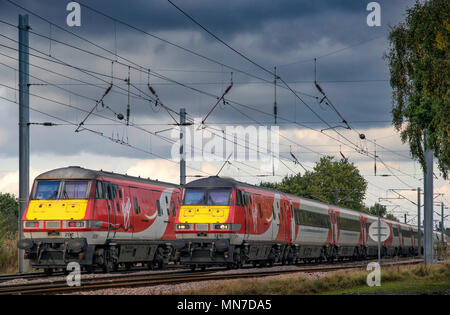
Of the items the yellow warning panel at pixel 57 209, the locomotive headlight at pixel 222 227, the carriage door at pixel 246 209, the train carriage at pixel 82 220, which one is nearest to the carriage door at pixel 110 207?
the train carriage at pixel 82 220

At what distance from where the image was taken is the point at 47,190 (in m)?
29.4

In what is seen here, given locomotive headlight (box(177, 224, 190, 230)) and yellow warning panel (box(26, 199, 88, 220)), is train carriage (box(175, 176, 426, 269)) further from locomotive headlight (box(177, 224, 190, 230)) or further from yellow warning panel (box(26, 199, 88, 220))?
yellow warning panel (box(26, 199, 88, 220))

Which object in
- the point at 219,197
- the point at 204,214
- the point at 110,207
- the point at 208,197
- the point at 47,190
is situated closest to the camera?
the point at 47,190

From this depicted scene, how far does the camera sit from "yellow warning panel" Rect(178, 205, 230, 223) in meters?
32.4

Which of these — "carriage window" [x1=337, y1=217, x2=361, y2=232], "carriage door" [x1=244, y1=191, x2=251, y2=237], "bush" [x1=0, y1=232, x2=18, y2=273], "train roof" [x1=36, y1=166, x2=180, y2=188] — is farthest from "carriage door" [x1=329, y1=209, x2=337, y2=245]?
"train roof" [x1=36, y1=166, x2=180, y2=188]

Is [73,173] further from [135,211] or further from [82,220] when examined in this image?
[135,211]

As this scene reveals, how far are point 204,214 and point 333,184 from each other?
9417 centimetres

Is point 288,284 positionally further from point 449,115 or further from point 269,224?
point 269,224

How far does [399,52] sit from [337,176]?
96.9 metres

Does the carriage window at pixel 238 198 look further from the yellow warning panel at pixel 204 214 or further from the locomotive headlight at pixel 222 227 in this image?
the locomotive headlight at pixel 222 227

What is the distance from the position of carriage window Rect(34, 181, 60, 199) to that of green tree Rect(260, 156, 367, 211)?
308 feet

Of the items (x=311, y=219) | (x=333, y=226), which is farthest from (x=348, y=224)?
(x=311, y=219)

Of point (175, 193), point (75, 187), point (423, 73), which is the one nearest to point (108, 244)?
point (75, 187)

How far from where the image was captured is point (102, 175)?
2977 cm
